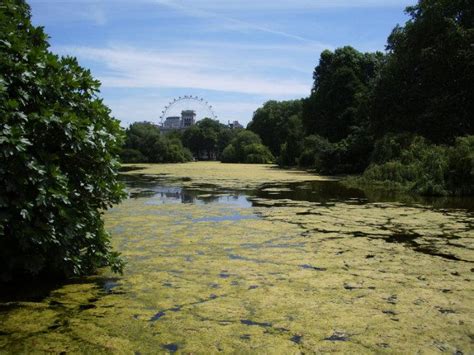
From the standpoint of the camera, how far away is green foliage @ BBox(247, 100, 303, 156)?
73750mm

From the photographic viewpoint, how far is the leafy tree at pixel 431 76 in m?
A: 21.5

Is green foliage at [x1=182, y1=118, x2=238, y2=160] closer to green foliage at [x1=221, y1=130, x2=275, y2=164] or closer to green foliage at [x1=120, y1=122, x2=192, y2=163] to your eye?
green foliage at [x1=221, y1=130, x2=275, y2=164]

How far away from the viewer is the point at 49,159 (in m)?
4.61

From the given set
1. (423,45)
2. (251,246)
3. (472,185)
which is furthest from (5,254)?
(423,45)

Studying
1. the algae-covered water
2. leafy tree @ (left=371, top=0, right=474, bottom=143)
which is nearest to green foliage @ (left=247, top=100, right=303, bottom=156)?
leafy tree @ (left=371, top=0, right=474, bottom=143)

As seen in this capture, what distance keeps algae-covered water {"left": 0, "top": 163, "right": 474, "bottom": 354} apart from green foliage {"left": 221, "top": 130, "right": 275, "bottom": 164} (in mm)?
55120

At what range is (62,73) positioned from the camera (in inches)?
199

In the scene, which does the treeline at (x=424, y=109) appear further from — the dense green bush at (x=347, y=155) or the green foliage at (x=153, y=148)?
the green foliage at (x=153, y=148)

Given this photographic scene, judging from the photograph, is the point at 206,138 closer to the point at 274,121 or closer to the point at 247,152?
the point at 274,121

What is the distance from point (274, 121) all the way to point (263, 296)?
251 ft

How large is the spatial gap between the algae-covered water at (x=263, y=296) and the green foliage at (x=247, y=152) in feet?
181

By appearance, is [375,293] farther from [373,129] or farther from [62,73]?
[373,129]

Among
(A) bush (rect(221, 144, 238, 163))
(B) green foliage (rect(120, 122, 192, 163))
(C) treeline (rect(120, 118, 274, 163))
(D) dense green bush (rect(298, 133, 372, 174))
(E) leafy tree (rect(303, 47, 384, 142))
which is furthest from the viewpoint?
(A) bush (rect(221, 144, 238, 163))

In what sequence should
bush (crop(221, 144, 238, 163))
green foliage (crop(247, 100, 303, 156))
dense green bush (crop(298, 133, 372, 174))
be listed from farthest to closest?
green foliage (crop(247, 100, 303, 156)) → bush (crop(221, 144, 238, 163)) → dense green bush (crop(298, 133, 372, 174))
